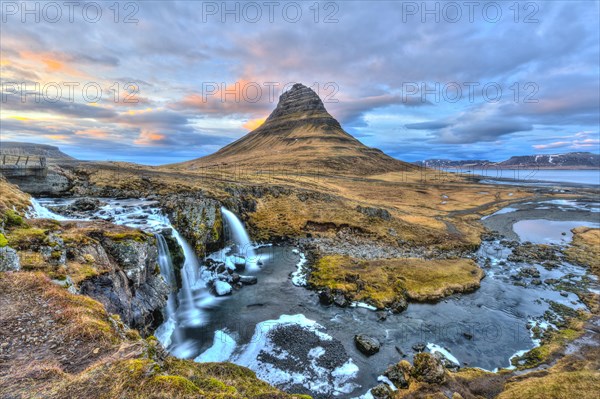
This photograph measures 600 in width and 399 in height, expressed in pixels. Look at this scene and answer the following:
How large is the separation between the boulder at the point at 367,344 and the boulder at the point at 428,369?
110 inches

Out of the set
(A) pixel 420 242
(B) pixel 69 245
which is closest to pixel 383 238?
(A) pixel 420 242

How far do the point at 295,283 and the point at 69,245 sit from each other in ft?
64.2

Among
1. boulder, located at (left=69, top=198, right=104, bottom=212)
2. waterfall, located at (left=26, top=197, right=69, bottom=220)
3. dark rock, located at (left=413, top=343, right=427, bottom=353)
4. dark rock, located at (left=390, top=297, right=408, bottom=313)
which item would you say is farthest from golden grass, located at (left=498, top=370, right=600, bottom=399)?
boulder, located at (left=69, top=198, right=104, bottom=212)

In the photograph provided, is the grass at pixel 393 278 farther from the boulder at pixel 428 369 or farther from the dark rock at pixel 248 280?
the boulder at pixel 428 369

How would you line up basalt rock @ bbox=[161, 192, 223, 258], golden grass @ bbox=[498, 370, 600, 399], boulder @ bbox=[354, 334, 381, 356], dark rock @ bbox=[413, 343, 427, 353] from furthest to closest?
basalt rock @ bbox=[161, 192, 223, 258]
dark rock @ bbox=[413, 343, 427, 353]
boulder @ bbox=[354, 334, 381, 356]
golden grass @ bbox=[498, 370, 600, 399]

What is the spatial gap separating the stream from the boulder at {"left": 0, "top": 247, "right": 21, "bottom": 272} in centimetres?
988

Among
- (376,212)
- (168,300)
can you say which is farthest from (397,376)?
(376,212)

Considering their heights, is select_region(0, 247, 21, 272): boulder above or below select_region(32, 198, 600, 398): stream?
above

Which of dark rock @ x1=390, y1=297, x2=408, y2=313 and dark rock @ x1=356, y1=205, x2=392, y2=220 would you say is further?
dark rock @ x1=356, y1=205, x2=392, y2=220

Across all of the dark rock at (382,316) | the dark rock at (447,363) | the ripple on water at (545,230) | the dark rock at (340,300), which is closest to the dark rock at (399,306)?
the dark rock at (382,316)

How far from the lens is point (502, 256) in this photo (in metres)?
42.0

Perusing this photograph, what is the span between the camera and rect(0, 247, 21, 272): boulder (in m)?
12.0

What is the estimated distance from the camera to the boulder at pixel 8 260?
Answer: 1205cm

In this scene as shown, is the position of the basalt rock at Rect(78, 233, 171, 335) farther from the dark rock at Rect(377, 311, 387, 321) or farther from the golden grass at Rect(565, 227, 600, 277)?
the golden grass at Rect(565, 227, 600, 277)
